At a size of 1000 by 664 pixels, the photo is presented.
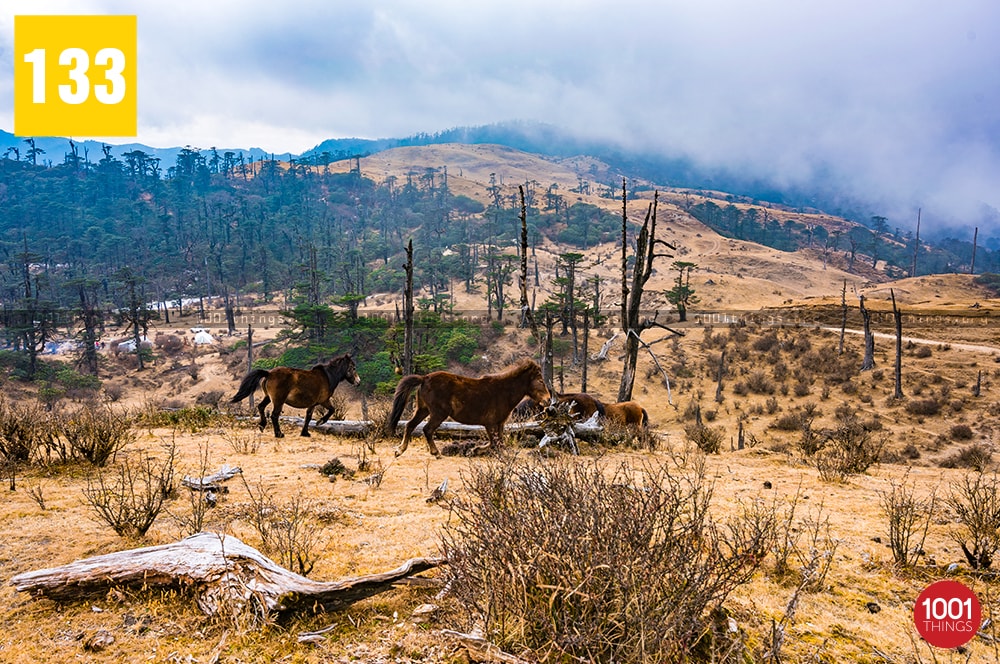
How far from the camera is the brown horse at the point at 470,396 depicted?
8.53 metres

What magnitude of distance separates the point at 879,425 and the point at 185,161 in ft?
526

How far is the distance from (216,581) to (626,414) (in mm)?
11417

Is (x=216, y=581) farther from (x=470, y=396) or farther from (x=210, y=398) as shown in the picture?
(x=210, y=398)

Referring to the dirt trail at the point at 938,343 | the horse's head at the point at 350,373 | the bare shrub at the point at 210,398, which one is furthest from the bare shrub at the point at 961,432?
the bare shrub at the point at 210,398

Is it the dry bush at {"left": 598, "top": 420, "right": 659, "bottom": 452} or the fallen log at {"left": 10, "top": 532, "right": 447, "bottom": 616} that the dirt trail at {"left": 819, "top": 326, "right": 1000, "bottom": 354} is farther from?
the fallen log at {"left": 10, "top": 532, "right": 447, "bottom": 616}

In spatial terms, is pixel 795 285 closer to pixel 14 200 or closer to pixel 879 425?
pixel 879 425

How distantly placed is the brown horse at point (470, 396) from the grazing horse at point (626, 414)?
174 inches

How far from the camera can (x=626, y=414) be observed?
1333cm

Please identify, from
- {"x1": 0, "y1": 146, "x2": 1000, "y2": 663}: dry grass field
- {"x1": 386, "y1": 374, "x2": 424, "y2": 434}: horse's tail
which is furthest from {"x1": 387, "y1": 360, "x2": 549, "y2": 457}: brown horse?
{"x1": 0, "y1": 146, "x2": 1000, "y2": 663}: dry grass field

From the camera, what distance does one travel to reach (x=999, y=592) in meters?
3.86

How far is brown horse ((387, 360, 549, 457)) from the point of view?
853 centimetres

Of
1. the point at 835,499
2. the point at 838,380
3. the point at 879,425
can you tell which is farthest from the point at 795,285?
the point at 835,499

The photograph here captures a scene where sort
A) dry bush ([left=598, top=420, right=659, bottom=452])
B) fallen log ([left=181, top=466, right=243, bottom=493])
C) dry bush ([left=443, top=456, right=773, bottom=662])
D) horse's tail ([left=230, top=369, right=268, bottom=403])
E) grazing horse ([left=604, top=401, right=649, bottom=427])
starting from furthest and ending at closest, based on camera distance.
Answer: grazing horse ([left=604, top=401, right=649, bottom=427]), dry bush ([left=598, top=420, right=659, bottom=452]), horse's tail ([left=230, top=369, right=268, bottom=403]), fallen log ([left=181, top=466, right=243, bottom=493]), dry bush ([left=443, top=456, right=773, bottom=662])

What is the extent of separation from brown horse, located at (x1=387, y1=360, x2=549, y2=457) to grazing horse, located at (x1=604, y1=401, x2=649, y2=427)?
4.43 m
